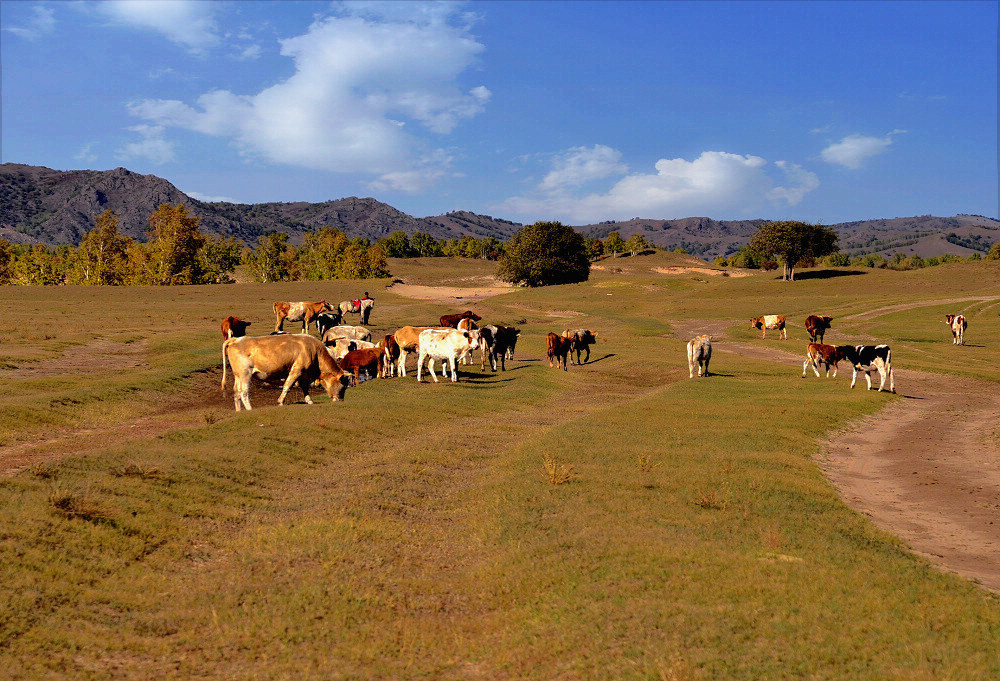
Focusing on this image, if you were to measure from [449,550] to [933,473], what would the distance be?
13027 mm

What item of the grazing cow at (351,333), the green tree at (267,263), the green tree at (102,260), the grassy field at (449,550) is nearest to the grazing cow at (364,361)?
the grassy field at (449,550)

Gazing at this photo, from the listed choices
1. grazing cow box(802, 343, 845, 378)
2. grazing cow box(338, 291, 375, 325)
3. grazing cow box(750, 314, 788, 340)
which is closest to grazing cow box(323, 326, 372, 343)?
grazing cow box(338, 291, 375, 325)

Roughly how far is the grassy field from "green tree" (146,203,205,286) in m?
103

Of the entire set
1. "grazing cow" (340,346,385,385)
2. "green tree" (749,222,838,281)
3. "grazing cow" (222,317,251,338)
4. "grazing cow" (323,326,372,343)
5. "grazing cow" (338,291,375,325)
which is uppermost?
"green tree" (749,222,838,281)

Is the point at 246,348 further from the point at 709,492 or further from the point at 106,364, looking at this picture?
the point at 106,364

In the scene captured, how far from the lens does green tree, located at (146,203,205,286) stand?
12050 cm

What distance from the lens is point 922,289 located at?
102 metres

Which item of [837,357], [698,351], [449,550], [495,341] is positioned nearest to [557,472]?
[449,550]

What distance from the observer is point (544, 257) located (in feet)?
442

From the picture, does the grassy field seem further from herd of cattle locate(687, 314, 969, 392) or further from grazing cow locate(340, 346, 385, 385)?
herd of cattle locate(687, 314, 969, 392)

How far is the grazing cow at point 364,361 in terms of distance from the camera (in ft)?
101

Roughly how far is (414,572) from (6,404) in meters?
17.0

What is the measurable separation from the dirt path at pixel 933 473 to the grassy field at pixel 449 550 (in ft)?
2.50

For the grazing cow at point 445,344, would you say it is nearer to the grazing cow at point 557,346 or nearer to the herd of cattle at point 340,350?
the herd of cattle at point 340,350
